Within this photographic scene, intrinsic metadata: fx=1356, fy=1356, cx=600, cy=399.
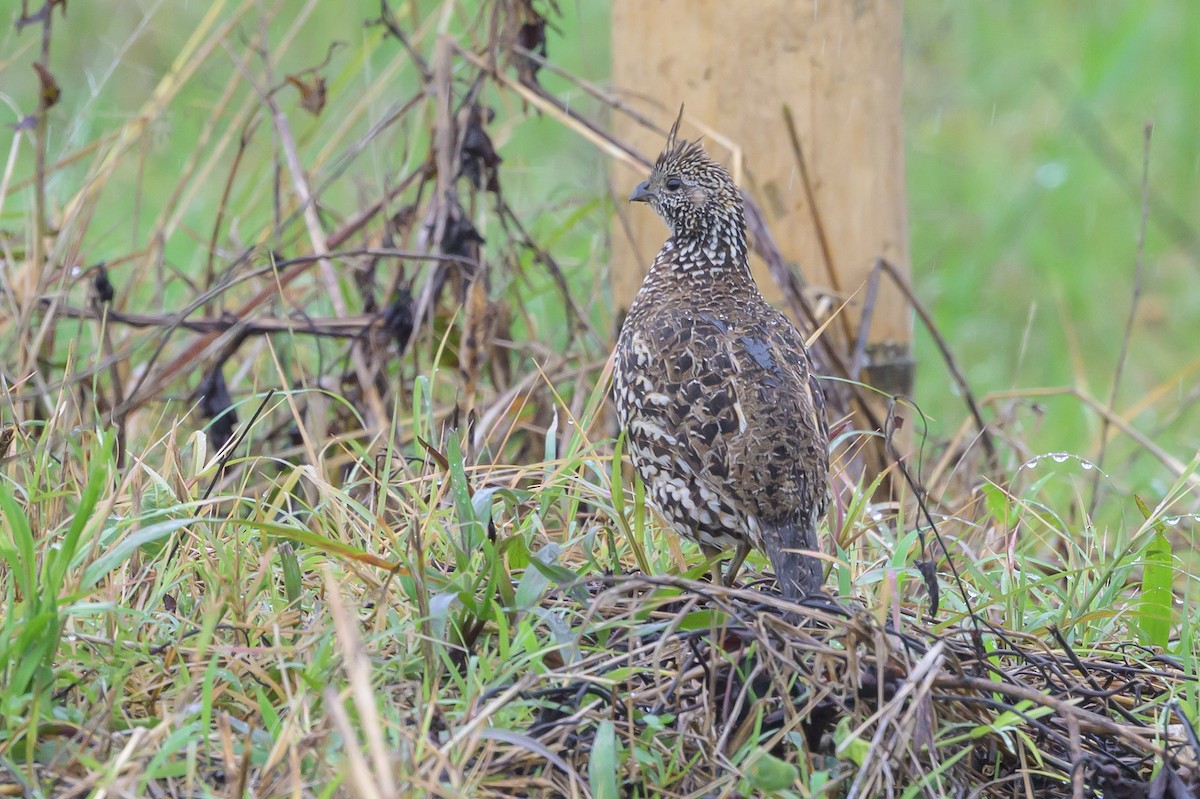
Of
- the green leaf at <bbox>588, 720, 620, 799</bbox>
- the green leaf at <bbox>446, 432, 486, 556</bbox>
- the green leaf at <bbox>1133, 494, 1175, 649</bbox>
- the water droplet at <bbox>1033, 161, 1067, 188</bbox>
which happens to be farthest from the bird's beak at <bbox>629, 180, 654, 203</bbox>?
the water droplet at <bbox>1033, 161, 1067, 188</bbox>

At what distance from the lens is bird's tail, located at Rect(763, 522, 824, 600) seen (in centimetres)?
300

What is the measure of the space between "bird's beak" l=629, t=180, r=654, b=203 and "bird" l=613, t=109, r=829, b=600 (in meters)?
0.46

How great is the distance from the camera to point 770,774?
2.37 metres

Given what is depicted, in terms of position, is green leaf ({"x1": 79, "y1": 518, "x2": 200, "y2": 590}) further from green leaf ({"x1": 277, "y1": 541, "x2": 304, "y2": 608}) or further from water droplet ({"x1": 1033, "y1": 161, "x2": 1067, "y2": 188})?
water droplet ({"x1": 1033, "y1": 161, "x2": 1067, "y2": 188})

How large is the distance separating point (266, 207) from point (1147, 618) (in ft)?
16.6

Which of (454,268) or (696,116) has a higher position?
(696,116)

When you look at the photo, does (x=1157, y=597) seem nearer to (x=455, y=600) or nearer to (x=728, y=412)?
(x=728, y=412)

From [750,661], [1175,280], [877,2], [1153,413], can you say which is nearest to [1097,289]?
[1175,280]

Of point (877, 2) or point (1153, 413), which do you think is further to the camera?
point (1153, 413)

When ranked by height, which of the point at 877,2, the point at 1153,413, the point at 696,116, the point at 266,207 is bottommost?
the point at 1153,413

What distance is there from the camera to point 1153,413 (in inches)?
283

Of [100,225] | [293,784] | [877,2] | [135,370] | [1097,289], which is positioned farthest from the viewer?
[1097,289]

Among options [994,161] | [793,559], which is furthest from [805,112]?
[994,161]

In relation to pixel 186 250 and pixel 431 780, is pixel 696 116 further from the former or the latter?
pixel 186 250
